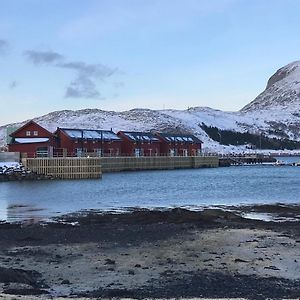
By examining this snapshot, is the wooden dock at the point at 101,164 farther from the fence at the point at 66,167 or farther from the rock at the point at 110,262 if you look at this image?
the rock at the point at 110,262

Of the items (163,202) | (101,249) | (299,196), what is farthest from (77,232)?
(299,196)

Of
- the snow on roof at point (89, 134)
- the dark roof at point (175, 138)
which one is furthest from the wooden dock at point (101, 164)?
the snow on roof at point (89, 134)

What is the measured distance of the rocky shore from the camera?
1577 cm

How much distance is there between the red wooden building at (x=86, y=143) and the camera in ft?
341

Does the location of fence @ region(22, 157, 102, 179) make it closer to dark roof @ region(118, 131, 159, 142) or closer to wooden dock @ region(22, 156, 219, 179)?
wooden dock @ region(22, 156, 219, 179)

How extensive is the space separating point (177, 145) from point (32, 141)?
156 feet

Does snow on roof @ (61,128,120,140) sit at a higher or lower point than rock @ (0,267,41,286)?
higher

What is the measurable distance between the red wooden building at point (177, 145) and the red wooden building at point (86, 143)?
15.9 metres

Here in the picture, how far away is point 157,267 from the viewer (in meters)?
19.1

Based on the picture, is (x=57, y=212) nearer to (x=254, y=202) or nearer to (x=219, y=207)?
(x=219, y=207)

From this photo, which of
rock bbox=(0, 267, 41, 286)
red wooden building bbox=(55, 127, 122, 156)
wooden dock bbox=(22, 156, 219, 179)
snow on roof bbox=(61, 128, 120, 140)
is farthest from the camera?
snow on roof bbox=(61, 128, 120, 140)

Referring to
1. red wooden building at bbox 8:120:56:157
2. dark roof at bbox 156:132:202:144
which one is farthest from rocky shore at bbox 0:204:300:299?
dark roof at bbox 156:132:202:144

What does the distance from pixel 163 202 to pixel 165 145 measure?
284 ft

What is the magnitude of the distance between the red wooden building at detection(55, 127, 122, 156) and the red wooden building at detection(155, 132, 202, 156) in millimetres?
15919
